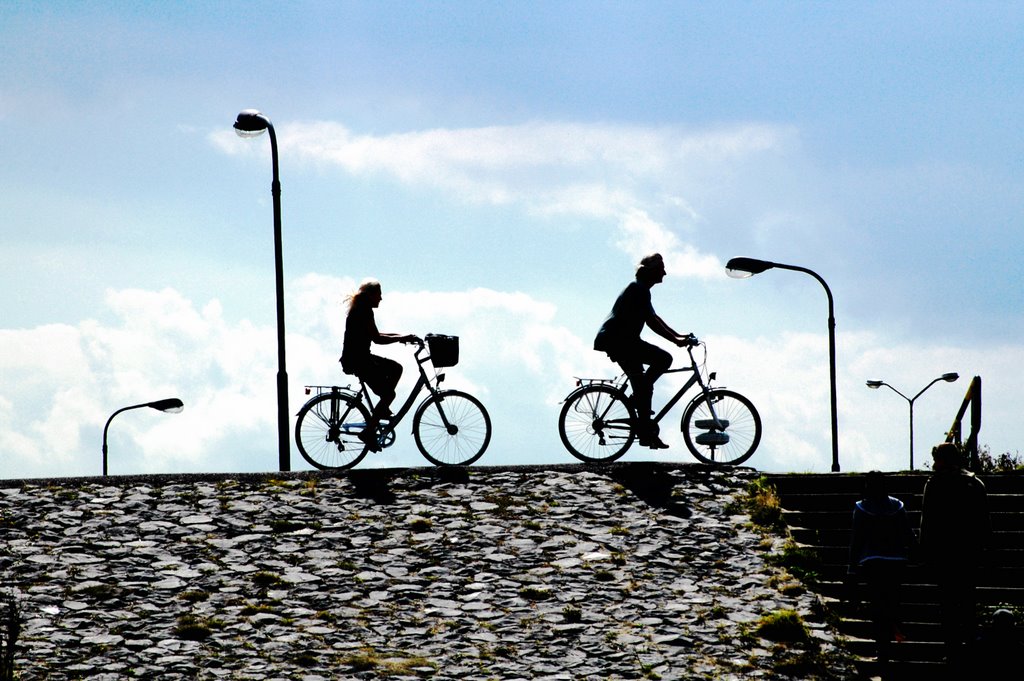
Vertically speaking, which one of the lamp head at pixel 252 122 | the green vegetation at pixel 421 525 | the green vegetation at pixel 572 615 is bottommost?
the green vegetation at pixel 572 615

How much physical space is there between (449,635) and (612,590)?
195cm

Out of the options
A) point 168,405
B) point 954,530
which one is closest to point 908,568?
point 954,530

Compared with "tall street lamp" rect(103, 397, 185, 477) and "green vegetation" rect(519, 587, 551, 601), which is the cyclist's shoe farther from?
"tall street lamp" rect(103, 397, 185, 477)

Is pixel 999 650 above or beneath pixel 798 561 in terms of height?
beneath

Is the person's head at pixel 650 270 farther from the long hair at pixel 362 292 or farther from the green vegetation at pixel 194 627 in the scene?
the green vegetation at pixel 194 627

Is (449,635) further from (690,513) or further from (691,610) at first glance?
(690,513)

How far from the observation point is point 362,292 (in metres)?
15.7

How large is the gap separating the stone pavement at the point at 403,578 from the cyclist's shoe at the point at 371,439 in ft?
1.28

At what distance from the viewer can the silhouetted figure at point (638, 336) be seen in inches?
620

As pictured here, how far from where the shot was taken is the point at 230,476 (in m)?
16.5

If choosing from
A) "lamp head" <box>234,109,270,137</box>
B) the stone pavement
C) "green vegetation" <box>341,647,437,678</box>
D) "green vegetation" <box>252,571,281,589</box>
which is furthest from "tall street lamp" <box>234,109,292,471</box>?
"green vegetation" <box>341,647,437,678</box>

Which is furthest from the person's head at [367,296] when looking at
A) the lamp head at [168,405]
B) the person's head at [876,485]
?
the lamp head at [168,405]

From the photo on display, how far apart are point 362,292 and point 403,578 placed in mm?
3925

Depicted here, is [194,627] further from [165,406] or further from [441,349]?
[165,406]
